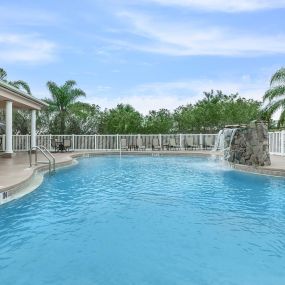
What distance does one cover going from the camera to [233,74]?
2764 cm

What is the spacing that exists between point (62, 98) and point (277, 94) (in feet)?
47.2

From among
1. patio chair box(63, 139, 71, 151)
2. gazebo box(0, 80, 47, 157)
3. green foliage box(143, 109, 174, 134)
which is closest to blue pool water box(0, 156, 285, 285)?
gazebo box(0, 80, 47, 157)

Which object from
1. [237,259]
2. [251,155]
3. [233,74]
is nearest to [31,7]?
[251,155]

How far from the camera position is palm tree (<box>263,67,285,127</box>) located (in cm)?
1786

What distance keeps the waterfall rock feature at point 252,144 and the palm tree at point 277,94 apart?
5.72m

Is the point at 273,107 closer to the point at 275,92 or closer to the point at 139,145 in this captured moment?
the point at 275,92

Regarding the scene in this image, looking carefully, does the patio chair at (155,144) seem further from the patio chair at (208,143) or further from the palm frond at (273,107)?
the palm frond at (273,107)

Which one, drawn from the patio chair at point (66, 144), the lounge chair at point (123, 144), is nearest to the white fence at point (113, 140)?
the lounge chair at point (123, 144)

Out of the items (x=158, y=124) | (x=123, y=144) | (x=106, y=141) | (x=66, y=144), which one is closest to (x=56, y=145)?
(x=66, y=144)

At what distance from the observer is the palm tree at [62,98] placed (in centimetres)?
2570

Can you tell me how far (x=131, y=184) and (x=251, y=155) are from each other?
16.3 feet

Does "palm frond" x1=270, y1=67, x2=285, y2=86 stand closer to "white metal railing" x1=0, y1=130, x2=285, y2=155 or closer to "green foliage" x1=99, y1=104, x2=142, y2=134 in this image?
"white metal railing" x1=0, y1=130, x2=285, y2=155

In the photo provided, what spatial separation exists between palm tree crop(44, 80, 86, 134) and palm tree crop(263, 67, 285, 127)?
→ 13.5 metres

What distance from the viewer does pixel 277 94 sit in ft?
59.8
